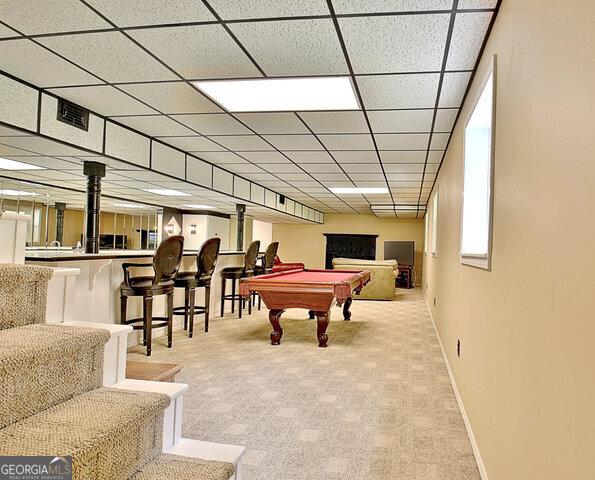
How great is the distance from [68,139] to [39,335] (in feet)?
8.94

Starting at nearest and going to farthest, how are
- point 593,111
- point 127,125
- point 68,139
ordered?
point 593,111
point 68,139
point 127,125

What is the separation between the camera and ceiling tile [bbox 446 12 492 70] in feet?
7.47

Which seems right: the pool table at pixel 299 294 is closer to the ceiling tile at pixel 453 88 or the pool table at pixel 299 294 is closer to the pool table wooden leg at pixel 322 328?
the pool table wooden leg at pixel 322 328

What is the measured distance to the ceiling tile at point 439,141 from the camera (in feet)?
15.1

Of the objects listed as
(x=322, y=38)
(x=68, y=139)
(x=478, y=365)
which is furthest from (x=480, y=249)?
(x=68, y=139)

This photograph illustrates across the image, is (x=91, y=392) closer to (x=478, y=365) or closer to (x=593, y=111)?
(x=593, y=111)

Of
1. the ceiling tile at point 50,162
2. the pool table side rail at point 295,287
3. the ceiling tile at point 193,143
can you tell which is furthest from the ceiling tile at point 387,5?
the ceiling tile at point 50,162

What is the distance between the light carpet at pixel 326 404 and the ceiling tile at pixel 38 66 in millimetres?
2328

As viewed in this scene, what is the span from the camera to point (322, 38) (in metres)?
2.54

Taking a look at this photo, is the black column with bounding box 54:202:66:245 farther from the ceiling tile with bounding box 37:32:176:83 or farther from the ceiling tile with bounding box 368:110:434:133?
the ceiling tile with bounding box 368:110:434:133

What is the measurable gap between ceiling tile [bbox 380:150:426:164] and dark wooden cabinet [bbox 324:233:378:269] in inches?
357

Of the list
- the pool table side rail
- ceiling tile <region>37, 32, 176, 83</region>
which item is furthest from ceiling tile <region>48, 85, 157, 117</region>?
the pool table side rail

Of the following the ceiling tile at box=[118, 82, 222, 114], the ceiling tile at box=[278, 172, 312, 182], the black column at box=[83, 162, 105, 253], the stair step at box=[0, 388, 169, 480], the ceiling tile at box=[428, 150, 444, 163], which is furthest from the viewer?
the ceiling tile at box=[278, 172, 312, 182]

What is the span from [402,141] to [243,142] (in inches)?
67.7
